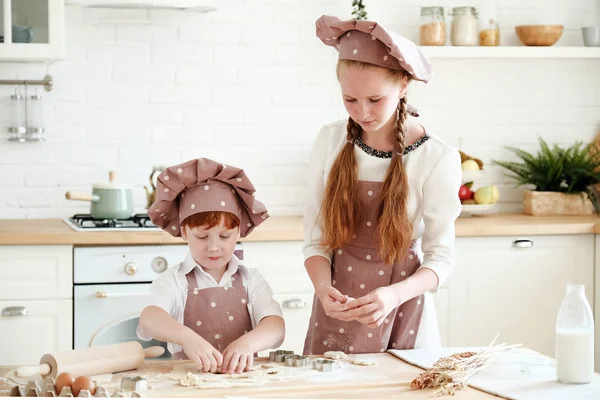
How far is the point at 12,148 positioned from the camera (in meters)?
4.22

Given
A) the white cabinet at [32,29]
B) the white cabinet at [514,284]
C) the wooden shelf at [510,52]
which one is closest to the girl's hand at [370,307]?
the white cabinet at [514,284]

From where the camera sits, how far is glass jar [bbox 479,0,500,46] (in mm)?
4480

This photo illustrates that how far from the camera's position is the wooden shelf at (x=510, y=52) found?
14.4ft

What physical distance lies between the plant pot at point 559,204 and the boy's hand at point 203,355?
2742mm

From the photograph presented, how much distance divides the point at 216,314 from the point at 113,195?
5.51 ft

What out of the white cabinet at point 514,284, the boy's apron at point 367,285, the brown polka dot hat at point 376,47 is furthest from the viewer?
the white cabinet at point 514,284

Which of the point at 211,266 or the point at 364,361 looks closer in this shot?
the point at 364,361

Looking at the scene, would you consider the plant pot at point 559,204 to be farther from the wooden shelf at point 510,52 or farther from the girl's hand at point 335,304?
the girl's hand at point 335,304

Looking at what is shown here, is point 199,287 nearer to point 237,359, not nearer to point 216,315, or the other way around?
point 216,315

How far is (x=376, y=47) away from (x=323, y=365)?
0.77m

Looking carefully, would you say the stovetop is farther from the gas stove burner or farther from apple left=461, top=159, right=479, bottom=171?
apple left=461, top=159, right=479, bottom=171

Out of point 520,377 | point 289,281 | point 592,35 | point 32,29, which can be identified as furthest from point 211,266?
point 592,35

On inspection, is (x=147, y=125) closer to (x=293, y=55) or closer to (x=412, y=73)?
(x=293, y=55)

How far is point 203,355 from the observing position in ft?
6.75
